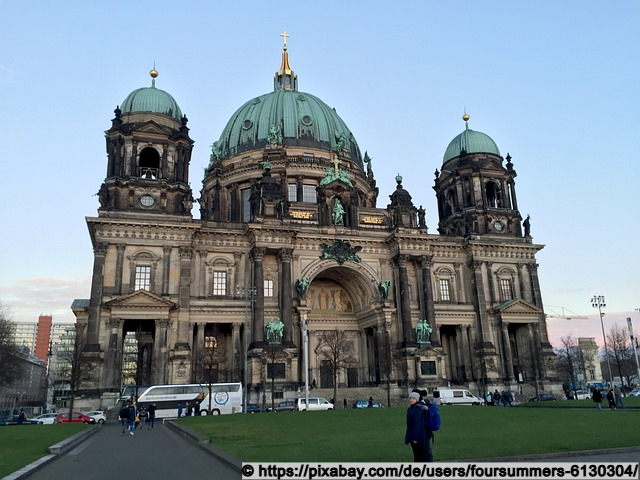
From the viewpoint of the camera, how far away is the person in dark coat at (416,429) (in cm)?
999

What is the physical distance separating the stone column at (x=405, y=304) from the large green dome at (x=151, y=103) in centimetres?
2726

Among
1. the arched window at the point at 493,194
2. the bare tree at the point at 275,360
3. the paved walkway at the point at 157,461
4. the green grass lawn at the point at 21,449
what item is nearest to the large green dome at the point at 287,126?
the arched window at the point at 493,194

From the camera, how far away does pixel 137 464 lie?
599 inches

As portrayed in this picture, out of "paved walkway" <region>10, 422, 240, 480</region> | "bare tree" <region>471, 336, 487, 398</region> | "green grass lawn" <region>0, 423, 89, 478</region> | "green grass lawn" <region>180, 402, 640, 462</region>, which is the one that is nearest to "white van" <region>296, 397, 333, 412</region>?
"bare tree" <region>471, 336, 487, 398</region>

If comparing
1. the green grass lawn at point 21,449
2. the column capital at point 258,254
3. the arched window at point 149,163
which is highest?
the arched window at point 149,163

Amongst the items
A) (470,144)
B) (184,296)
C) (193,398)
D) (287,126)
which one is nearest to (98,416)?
(193,398)

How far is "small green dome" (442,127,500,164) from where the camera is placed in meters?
67.2

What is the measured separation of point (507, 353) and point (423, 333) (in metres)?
10.3

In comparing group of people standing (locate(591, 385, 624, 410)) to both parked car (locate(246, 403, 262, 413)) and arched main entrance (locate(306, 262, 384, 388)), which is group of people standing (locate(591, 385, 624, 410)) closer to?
parked car (locate(246, 403, 262, 413))

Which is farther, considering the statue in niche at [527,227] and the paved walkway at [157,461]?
the statue in niche at [527,227]

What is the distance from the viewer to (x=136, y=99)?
184 ft

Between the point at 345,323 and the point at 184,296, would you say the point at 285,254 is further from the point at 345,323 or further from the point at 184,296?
the point at 345,323

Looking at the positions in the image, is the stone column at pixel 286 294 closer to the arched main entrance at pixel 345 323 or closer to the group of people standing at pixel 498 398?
the arched main entrance at pixel 345 323

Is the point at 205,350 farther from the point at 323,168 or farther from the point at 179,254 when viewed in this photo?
the point at 323,168
